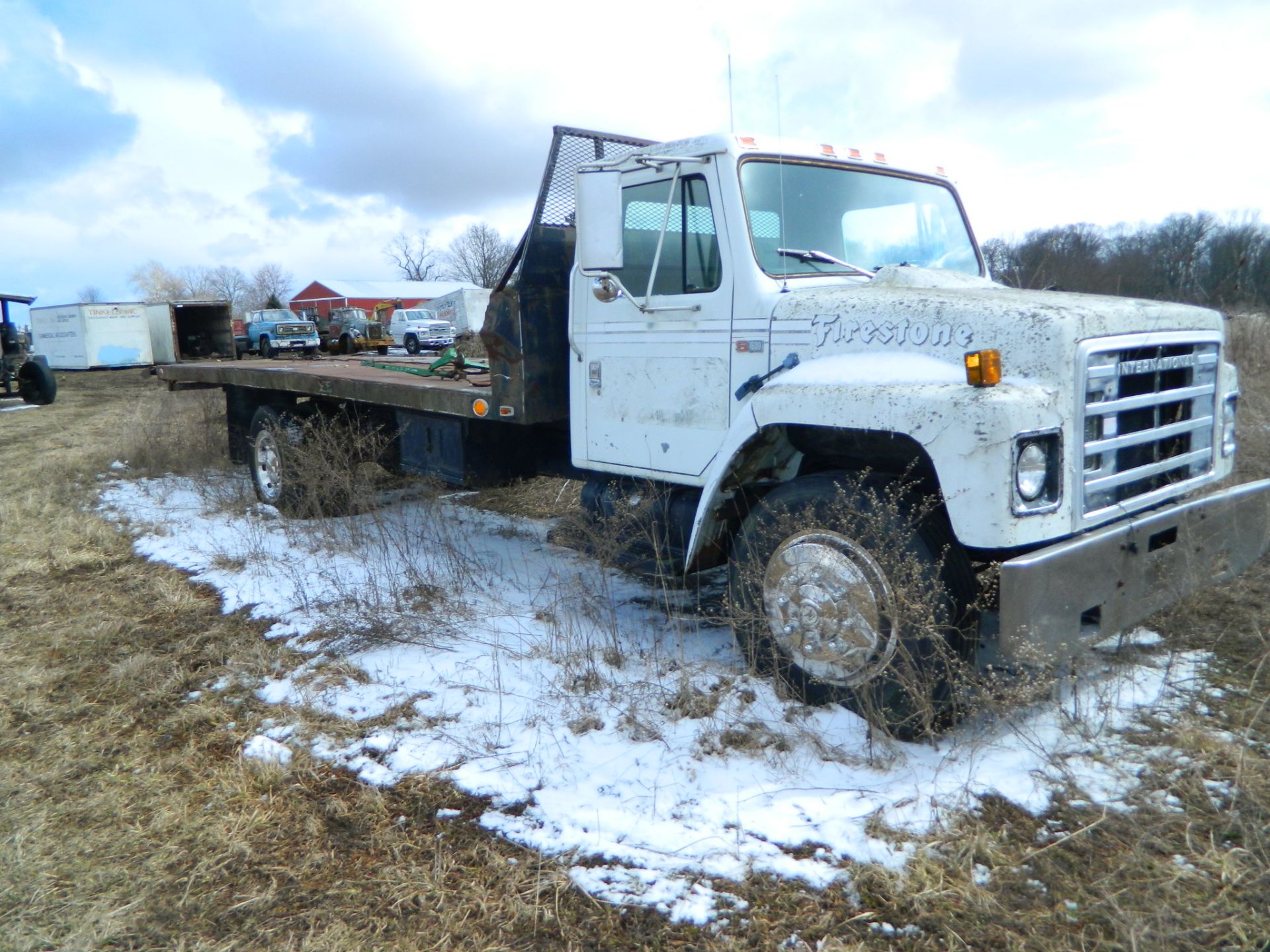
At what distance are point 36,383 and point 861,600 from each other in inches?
748

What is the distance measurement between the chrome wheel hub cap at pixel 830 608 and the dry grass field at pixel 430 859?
2.26ft

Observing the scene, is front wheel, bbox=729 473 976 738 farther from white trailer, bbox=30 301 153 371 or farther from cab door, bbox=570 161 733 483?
white trailer, bbox=30 301 153 371

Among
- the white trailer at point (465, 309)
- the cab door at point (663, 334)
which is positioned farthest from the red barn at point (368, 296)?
the cab door at point (663, 334)

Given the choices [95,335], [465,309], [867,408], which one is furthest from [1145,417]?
[465,309]

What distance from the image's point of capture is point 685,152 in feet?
13.9

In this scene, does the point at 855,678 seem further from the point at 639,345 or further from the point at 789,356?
the point at 639,345

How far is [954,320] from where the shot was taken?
3338 millimetres

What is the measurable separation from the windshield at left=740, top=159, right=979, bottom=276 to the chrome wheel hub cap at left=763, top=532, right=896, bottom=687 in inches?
51.1

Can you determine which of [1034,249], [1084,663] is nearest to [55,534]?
[1084,663]

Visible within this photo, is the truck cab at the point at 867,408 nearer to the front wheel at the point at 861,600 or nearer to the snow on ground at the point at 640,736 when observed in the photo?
the front wheel at the point at 861,600

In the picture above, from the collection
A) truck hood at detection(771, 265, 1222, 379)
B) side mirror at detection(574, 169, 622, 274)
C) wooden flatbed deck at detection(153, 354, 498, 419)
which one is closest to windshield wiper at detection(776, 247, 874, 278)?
truck hood at detection(771, 265, 1222, 379)

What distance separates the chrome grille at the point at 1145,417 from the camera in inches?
127

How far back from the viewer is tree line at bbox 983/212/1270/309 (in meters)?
10.7

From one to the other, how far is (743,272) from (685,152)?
2.25 feet
